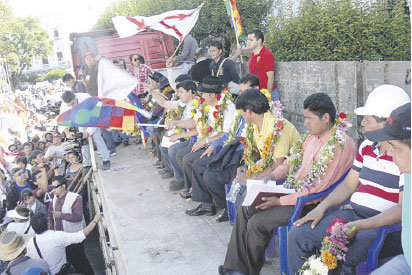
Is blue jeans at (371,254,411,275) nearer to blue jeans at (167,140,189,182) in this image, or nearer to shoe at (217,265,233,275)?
shoe at (217,265,233,275)

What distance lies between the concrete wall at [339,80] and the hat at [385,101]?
3.37 feet

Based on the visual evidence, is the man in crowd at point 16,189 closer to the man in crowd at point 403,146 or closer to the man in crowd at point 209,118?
the man in crowd at point 209,118

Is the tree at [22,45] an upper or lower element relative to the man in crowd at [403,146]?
upper

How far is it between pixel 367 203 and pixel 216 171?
2.26 meters

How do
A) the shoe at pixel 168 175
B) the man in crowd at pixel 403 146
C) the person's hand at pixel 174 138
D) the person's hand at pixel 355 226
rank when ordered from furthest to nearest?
the shoe at pixel 168 175 < the person's hand at pixel 174 138 < the person's hand at pixel 355 226 < the man in crowd at pixel 403 146

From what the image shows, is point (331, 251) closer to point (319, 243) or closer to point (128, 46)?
point (319, 243)

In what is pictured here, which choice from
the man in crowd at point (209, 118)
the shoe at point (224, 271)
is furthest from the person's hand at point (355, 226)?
the man in crowd at point (209, 118)

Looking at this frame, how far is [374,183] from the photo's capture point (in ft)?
10.0

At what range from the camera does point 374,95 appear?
122 inches

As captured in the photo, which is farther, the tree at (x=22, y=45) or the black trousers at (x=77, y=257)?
the tree at (x=22, y=45)

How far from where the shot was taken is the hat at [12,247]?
4.83m

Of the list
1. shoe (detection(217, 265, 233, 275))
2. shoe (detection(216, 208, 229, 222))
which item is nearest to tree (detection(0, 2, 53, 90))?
shoe (detection(216, 208, 229, 222))

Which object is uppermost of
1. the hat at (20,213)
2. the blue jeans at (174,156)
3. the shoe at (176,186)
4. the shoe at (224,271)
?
the blue jeans at (174,156)

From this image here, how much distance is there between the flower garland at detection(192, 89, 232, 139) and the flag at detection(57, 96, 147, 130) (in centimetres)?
138
